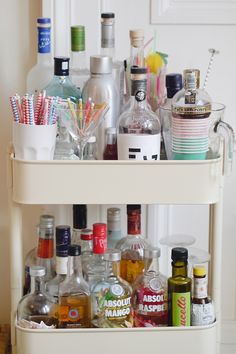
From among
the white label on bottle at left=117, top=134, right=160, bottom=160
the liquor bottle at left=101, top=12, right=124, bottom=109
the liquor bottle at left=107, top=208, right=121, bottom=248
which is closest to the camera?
the white label on bottle at left=117, top=134, right=160, bottom=160

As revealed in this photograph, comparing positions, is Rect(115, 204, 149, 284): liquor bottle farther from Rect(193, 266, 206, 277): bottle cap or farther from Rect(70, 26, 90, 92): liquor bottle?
Rect(70, 26, 90, 92): liquor bottle

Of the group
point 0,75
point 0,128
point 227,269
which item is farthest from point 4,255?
point 227,269

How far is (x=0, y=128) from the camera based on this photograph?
1.98 meters

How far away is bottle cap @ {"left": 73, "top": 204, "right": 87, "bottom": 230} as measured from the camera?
5.95ft

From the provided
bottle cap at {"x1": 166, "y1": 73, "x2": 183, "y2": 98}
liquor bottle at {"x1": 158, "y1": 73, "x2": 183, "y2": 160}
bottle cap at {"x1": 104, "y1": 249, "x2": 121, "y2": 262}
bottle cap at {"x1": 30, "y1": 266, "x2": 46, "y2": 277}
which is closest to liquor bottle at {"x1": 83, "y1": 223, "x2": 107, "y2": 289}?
bottle cap at {"x1": 104, "y1": 249, "x2": 121, "y2": 262}

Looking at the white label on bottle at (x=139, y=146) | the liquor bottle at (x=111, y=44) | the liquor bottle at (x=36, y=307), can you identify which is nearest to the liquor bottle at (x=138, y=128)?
the white label on bottle at (x=139, y=146)

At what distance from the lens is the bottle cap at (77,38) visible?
172 cm

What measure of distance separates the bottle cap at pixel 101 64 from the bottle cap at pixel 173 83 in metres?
0.14

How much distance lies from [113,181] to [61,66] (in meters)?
0.30

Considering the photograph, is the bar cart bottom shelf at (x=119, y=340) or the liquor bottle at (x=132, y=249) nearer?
the bar cart bottom shelf at (x=119, y=340)

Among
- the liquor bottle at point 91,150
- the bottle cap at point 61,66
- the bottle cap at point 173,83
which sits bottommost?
the liquor bottle at point 91,150

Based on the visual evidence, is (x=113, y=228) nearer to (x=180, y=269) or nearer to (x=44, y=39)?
(x=180, y=269)

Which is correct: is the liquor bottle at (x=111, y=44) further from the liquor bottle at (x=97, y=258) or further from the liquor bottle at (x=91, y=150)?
the liquor bottle at (x=97, y=258)

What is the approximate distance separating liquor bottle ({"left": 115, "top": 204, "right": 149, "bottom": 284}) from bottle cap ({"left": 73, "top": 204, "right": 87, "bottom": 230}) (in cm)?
11
